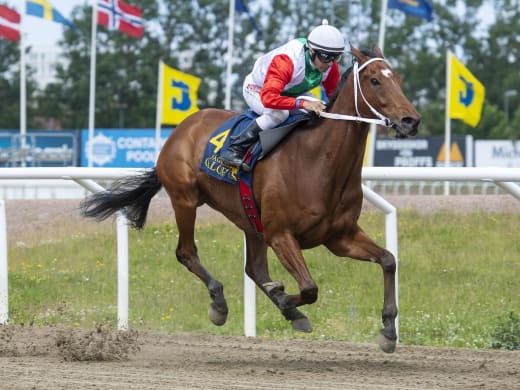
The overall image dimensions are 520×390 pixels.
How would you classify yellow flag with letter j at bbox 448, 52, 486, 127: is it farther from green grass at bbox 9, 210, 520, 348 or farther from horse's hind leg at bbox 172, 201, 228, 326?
horse's hind leg at bbox 172, 201, 228, 326

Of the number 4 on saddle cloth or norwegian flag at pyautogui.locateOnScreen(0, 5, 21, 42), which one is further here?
norwegian flag at pyautogui.locateOnScreen(0, 5, 21, 42)

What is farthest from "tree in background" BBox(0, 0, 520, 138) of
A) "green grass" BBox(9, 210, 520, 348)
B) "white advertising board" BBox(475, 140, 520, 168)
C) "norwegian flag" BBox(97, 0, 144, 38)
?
"green grass" BBox(9, 210, 520, 348)

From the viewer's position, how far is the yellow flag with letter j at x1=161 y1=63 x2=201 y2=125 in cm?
1956

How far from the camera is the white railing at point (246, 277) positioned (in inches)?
231

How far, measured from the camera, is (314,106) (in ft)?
17.6

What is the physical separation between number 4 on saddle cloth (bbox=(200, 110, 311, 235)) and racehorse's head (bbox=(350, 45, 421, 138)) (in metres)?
0.40

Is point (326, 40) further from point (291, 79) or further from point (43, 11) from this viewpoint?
point (43, 11)

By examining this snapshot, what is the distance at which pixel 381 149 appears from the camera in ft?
97.2

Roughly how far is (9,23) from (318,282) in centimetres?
1779

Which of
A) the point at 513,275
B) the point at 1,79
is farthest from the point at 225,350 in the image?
the point at 1,79

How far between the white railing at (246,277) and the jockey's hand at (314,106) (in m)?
0.97

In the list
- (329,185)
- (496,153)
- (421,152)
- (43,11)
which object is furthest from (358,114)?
(496,153)

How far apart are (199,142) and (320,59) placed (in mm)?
1120

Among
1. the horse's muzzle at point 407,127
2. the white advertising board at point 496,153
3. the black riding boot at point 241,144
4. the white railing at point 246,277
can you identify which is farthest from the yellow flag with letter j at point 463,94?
the horse's muzzle at point 407,127
